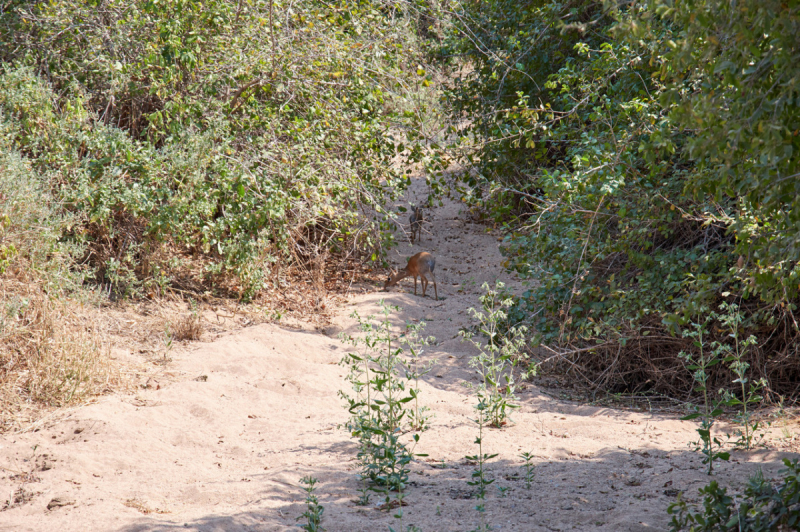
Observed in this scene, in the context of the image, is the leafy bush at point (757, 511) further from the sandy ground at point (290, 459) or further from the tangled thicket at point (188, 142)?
the tangled thicket at point (188, 142)

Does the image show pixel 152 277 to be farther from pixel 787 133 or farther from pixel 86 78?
pixel 787 133

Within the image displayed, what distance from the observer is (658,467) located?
12.9 feet

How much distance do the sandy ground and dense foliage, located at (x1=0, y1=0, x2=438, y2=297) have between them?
1608mm

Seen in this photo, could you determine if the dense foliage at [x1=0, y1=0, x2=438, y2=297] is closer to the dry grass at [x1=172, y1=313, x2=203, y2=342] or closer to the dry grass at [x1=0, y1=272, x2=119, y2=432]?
the dry grass at [x1=172, y1=313, x2=203, y2=342]

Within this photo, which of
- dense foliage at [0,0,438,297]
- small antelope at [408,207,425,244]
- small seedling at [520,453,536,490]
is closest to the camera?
small seedling at [520,453,536,490]

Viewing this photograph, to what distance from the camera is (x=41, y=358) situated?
15.3 feet

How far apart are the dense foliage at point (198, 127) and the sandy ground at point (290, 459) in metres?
1.61

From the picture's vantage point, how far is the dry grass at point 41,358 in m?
4.51

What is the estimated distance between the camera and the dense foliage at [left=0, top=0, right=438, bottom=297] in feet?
21.5

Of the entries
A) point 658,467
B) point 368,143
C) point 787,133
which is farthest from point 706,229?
point 368,143

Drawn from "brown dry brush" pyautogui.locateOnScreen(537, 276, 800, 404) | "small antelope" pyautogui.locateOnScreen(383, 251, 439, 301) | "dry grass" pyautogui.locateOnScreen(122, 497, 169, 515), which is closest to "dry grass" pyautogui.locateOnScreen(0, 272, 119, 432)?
"dry grass" pyautogui.locateOnScreen(122, 497, 169, 515)

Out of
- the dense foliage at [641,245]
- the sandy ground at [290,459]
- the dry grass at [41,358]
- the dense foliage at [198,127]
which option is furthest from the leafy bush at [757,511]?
the dense foliage at [198,127]

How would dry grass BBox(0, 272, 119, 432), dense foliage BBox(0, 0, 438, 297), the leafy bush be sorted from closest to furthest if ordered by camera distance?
1. the leafy bush
2. dry grass BBox(0, 272, 119, 432)
3. dense foliage BBox(0, 0, 438, 297)

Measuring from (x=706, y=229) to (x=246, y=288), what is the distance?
5.06 meters
